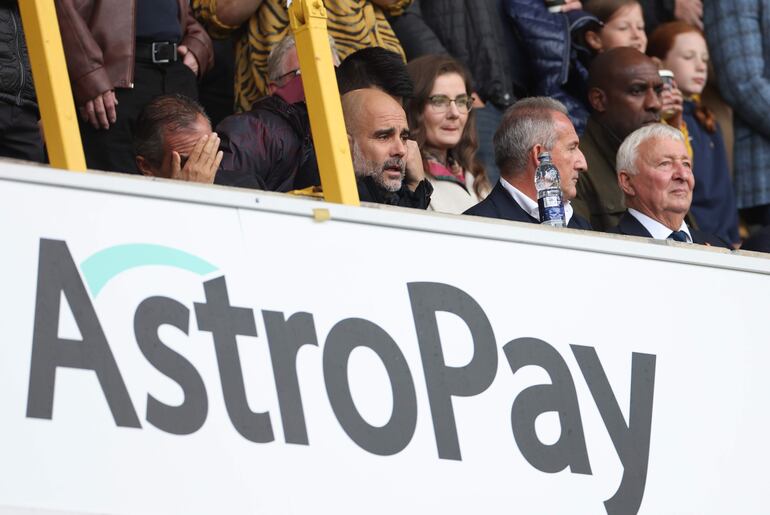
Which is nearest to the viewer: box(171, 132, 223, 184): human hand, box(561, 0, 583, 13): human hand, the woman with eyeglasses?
box(171, 132, 223, 184): human hand

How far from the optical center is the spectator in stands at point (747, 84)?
24.6 ft

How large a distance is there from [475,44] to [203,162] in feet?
7.49

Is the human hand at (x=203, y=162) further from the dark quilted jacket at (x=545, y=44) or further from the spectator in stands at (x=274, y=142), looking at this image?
the dark quilted jacket at (x=545, y=44)

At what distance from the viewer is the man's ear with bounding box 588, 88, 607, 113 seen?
675 centimetres

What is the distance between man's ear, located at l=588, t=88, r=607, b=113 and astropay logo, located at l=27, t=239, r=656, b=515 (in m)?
3.01

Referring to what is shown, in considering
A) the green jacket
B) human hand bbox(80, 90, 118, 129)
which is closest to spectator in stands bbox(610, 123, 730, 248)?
the green jacket

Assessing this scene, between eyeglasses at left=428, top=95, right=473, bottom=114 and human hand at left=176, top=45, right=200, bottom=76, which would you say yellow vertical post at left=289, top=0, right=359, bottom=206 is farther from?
eyeglasses at left=428, top=95, right=473, bottom=114

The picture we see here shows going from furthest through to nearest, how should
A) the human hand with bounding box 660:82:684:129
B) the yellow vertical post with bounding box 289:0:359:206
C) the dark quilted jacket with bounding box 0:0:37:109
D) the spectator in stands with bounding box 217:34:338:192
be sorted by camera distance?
the human hand with bounding box 660:82:684:129 → the spectator in stands with bounding box 217:34:338:192 → the dark quilted jacket with bounding box 0:0:37:109 → the yellow vertical post with bounding box 289:0:359:206

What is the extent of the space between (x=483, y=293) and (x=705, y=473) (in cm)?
80

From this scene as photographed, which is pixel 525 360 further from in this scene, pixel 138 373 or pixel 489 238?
pixel 138 373

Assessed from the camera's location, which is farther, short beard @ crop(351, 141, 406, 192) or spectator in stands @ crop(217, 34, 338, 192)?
short beard @ crop(351, 141, 406, 192)

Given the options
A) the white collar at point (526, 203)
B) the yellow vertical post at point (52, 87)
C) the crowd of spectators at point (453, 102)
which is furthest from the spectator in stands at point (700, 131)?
the yellow vertical post at point (52, 87)

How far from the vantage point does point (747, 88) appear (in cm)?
754

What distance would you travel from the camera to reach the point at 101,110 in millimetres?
4969
